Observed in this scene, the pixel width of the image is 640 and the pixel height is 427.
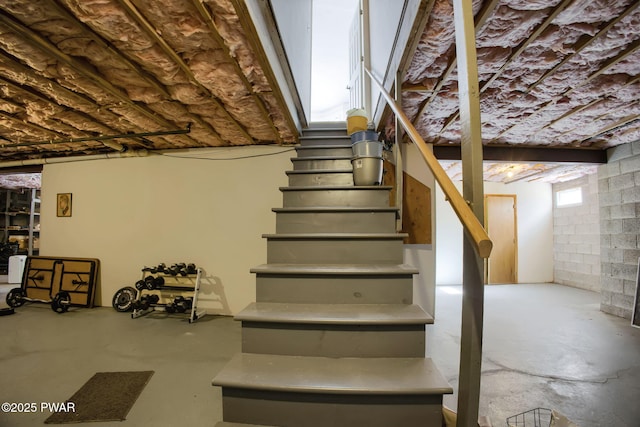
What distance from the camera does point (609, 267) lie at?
144 inches

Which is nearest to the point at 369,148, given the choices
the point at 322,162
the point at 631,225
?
the point at 322,162

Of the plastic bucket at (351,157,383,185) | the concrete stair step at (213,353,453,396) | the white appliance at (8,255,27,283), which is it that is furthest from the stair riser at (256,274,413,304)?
the white appliance at (8,255,27,283)

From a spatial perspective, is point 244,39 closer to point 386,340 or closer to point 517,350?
point 386,340

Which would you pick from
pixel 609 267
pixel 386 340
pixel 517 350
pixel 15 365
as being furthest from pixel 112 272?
pixel 609 267

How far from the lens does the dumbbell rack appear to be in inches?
121

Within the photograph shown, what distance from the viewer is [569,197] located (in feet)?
19.1

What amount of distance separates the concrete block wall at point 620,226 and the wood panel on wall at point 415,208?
2839 mm

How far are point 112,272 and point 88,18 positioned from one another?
11.0 ft

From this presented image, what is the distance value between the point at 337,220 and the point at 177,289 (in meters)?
2.46

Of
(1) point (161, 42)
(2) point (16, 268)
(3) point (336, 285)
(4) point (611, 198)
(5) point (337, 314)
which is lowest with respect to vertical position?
(2) point (16, 268)

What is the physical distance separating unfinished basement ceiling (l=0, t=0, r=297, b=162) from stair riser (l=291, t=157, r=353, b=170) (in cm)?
43

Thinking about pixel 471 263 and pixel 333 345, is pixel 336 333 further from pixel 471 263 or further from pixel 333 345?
pixel 471 263

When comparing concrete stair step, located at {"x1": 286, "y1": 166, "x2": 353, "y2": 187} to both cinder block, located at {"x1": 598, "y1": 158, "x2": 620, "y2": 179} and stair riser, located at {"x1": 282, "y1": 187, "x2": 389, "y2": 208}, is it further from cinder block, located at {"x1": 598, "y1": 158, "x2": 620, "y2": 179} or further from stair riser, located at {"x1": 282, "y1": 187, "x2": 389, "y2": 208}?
cinder block, located at {"x1": 598, "y1": 158, "x2": 620, "y2": 179}

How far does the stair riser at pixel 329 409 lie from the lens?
1.06 meters
